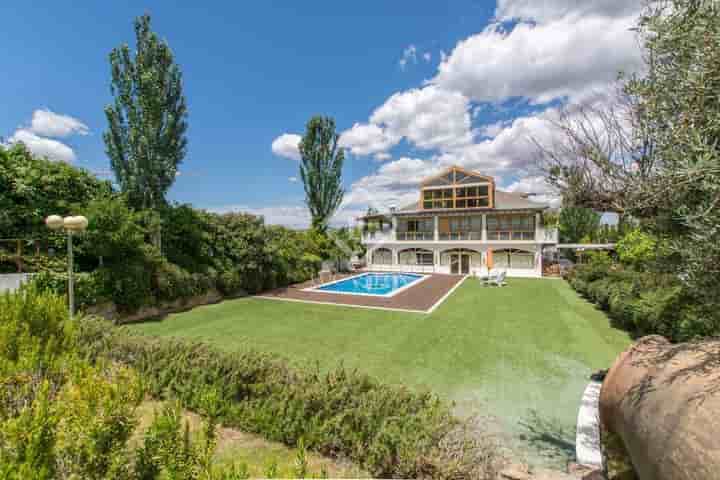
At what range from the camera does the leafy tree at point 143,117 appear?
13641mm

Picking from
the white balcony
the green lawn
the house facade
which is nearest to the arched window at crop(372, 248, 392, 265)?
the house facade

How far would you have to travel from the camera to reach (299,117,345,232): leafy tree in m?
A: 27.8

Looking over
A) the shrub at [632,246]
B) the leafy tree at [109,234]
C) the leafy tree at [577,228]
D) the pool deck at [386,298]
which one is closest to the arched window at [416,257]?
the pool deck at [386,298]

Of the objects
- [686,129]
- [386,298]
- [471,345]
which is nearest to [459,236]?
[386,298]

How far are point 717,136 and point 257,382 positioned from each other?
5.97 m

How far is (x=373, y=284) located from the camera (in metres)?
23.1

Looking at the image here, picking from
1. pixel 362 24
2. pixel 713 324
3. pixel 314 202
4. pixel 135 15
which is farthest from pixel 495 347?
pixel 314 202

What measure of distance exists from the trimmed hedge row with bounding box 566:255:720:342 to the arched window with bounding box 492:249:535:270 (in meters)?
10.4

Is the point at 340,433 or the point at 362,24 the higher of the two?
the point at 362,24

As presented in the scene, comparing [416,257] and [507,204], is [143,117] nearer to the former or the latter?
[416,257]

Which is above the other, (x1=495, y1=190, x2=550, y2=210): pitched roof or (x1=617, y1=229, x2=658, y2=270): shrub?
(x1=495, y1=190, x2=550, y2=210): pitched roof

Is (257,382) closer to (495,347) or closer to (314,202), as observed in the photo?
(495,347)

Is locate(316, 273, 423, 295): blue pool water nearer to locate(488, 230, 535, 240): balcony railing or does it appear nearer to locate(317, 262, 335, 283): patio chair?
A: locate(317, 262, 335, 283): patio chair

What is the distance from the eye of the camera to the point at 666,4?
279 cm
